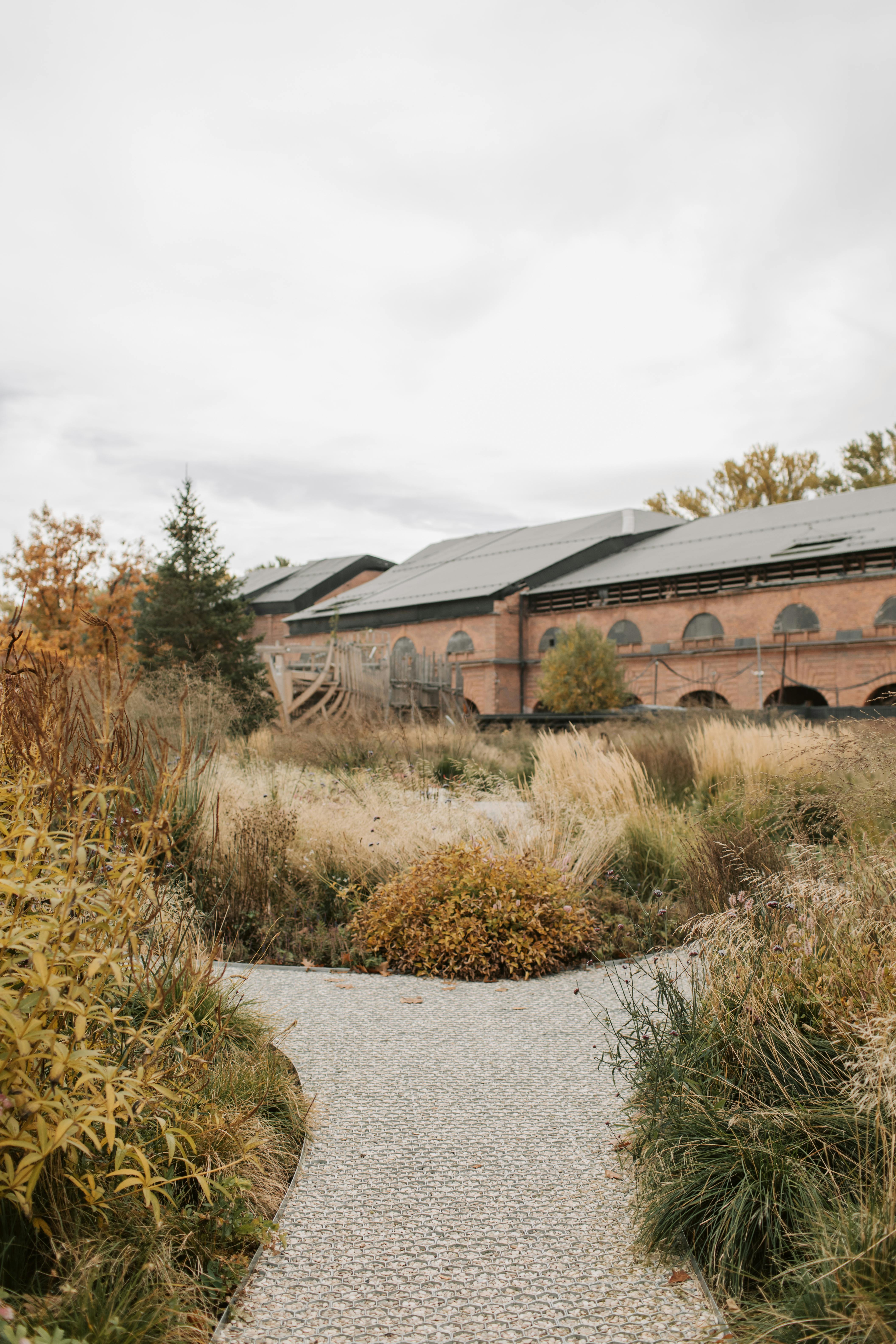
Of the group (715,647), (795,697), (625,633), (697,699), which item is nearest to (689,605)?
(715,647)

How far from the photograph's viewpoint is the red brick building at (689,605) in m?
27.1

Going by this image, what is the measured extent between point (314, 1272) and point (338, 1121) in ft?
2.94

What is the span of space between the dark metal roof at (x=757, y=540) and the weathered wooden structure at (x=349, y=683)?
46.1 ft

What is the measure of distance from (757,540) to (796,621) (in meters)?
3.85

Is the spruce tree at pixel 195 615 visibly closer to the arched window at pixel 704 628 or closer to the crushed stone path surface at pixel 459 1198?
the crushed stone path surface at pixel 459 1198

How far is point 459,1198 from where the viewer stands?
Result: 275cm

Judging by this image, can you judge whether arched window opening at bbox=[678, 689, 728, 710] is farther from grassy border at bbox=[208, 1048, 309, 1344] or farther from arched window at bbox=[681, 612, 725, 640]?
grassy border at bbox=[208, 1048, 309, 1344]

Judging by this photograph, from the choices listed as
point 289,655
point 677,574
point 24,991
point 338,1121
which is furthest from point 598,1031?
point 677,574

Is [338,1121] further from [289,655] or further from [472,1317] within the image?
[289,655]

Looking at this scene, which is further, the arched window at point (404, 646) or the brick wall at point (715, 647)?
the arched window at point (404, 646)

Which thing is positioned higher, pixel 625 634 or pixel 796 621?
pixel 796 621

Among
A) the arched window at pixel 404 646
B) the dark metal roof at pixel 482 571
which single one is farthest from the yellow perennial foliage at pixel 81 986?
the arched window at pixel 404 646

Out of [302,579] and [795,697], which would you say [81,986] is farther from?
[302,579]

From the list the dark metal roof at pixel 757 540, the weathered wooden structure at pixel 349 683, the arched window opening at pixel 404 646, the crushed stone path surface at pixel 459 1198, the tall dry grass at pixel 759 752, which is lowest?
the crushed stone path surface at pixel 459 1198
